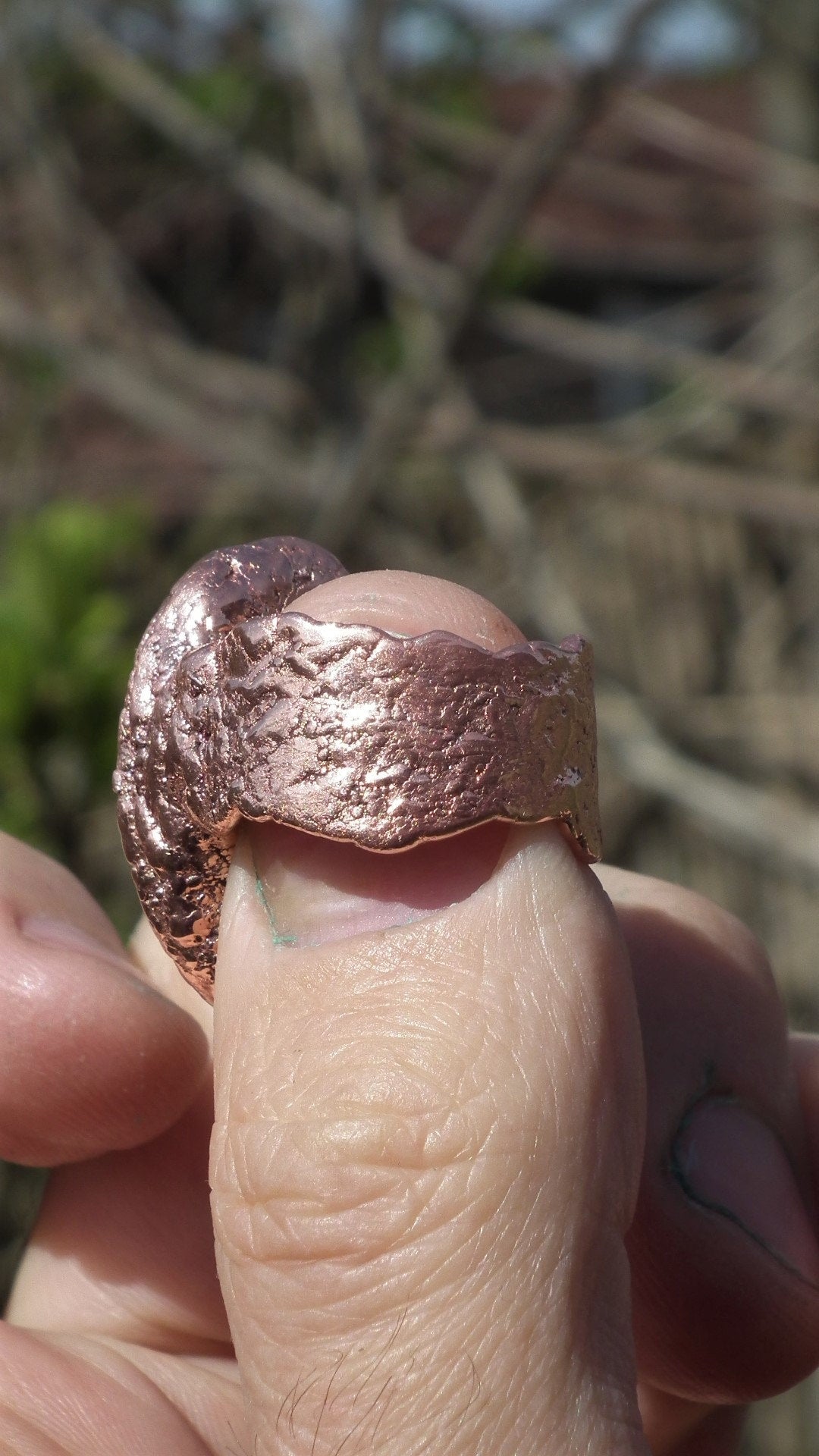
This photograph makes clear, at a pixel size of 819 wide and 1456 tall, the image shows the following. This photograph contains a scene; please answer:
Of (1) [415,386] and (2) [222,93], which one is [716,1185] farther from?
(2) [222,93]

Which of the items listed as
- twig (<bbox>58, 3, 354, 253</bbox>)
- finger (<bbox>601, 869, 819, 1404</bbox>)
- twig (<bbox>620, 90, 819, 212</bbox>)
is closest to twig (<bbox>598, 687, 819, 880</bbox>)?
twig (<bbox>620, 90, 819, 212</bbox>)

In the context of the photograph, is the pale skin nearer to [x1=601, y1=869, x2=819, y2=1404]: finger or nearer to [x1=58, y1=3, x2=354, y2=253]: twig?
[x1=601, y1=869, x2=819, y2=1404]: finger

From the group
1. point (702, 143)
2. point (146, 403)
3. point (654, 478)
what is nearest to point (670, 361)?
point (654, 478)

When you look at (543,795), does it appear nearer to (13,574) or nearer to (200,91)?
(13,574)

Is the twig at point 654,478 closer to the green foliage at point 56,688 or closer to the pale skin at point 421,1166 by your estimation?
the green foliage at point 56,688

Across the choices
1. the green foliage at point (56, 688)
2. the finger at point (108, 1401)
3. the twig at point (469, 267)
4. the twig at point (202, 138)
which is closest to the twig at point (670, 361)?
the twig at point (469, 267)
